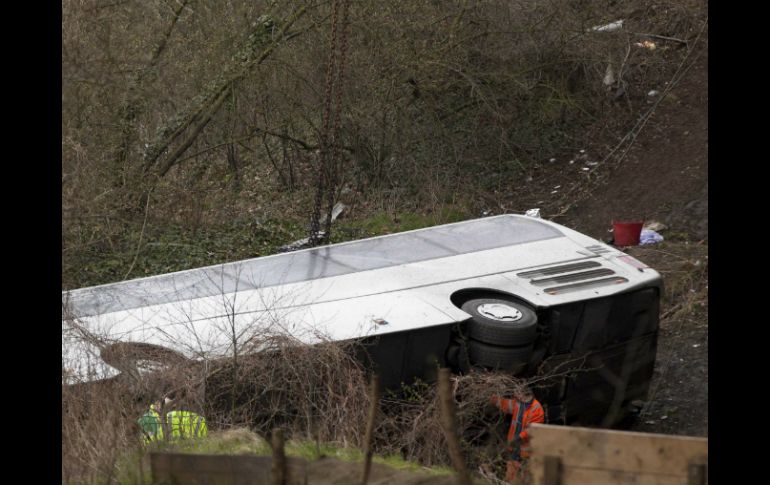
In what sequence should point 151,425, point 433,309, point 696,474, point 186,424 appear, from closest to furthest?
point 696,474 → point 151,425 → point 186,424 → point 433,309

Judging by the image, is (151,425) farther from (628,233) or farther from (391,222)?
(391,222)

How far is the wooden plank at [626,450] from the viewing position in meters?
3.44

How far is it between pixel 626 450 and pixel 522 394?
2.58 m

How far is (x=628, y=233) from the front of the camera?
Answer: 1187cm

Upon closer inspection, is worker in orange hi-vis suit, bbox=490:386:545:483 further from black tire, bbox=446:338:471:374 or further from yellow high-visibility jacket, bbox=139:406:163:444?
yellow high-visibility jacket, bbox=139:406:163:444

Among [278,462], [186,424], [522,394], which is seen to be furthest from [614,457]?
[186,424]

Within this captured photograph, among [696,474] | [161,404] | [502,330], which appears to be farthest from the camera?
[502,330]

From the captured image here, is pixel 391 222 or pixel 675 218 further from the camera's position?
pixel 391 222

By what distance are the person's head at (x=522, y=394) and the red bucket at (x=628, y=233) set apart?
6256 millimetres

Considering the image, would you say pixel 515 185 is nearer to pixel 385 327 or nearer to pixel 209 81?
pixel 209 81

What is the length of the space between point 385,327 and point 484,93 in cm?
957

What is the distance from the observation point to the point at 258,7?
45.3 ft

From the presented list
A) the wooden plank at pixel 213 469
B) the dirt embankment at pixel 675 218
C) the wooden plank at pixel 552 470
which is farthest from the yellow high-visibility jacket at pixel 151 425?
the dirt embankment at pixel 675 218
